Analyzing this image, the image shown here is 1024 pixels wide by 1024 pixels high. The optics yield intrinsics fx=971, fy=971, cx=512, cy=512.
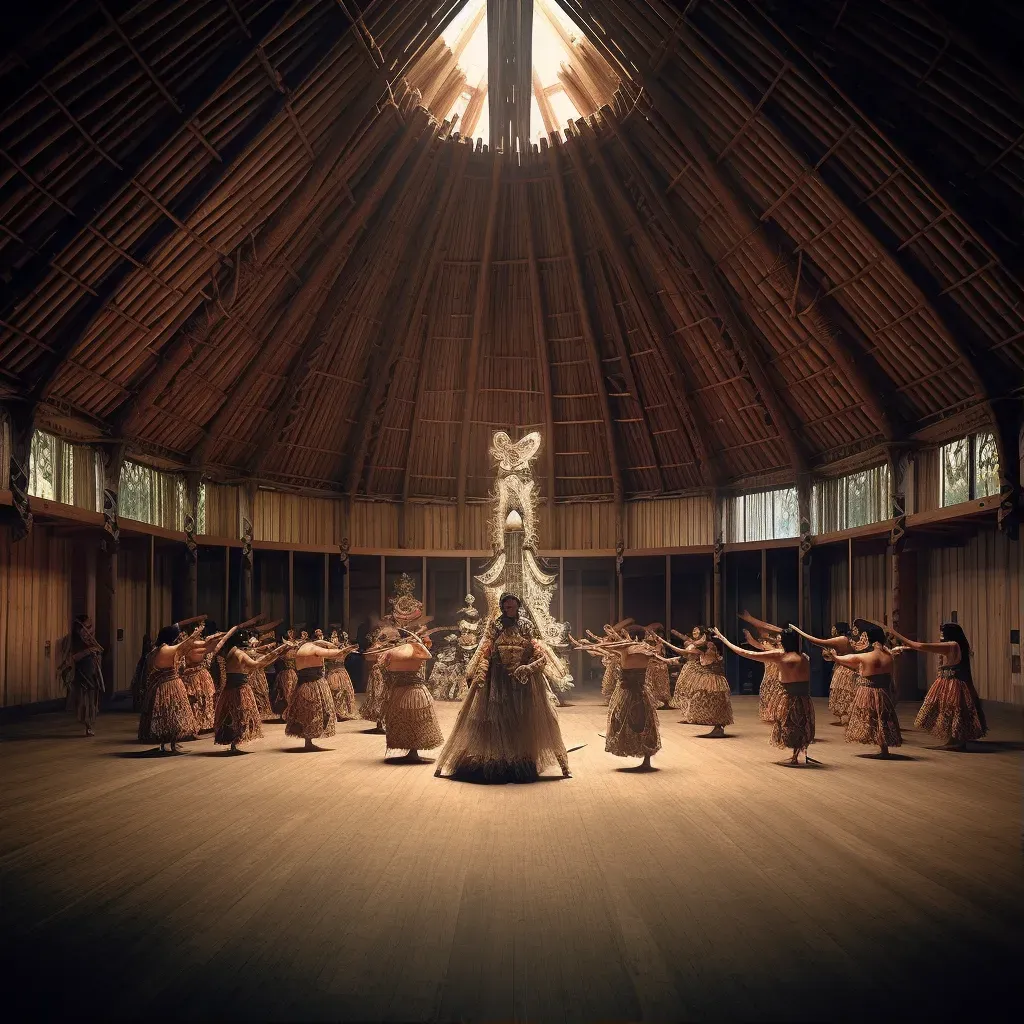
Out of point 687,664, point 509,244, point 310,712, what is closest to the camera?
point 310,712

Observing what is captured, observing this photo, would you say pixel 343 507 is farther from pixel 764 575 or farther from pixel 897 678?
pixel 897 678

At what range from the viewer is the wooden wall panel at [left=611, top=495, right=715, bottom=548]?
21391 millimetres

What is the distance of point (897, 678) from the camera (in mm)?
16344

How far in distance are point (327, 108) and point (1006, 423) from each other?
10.5 meters

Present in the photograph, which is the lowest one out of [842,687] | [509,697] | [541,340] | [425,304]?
Result: [842,687]

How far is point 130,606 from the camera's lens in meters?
17.9

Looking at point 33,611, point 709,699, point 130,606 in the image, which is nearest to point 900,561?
point 709,699

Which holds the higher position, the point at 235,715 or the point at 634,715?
the point at 634,715

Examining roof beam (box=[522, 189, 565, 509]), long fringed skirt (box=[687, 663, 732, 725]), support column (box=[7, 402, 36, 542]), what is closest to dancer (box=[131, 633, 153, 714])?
support column (box=[7, 402, 36, 542])

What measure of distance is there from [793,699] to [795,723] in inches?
9.4

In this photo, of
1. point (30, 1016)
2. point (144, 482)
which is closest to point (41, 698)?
point (144, 482)

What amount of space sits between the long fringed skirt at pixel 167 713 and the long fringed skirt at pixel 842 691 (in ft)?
27.3

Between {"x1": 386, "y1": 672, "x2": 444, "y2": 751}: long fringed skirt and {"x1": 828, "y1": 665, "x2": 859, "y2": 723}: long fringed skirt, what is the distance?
6035 millimetres

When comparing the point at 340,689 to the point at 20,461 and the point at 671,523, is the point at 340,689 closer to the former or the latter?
the point at 20,461
